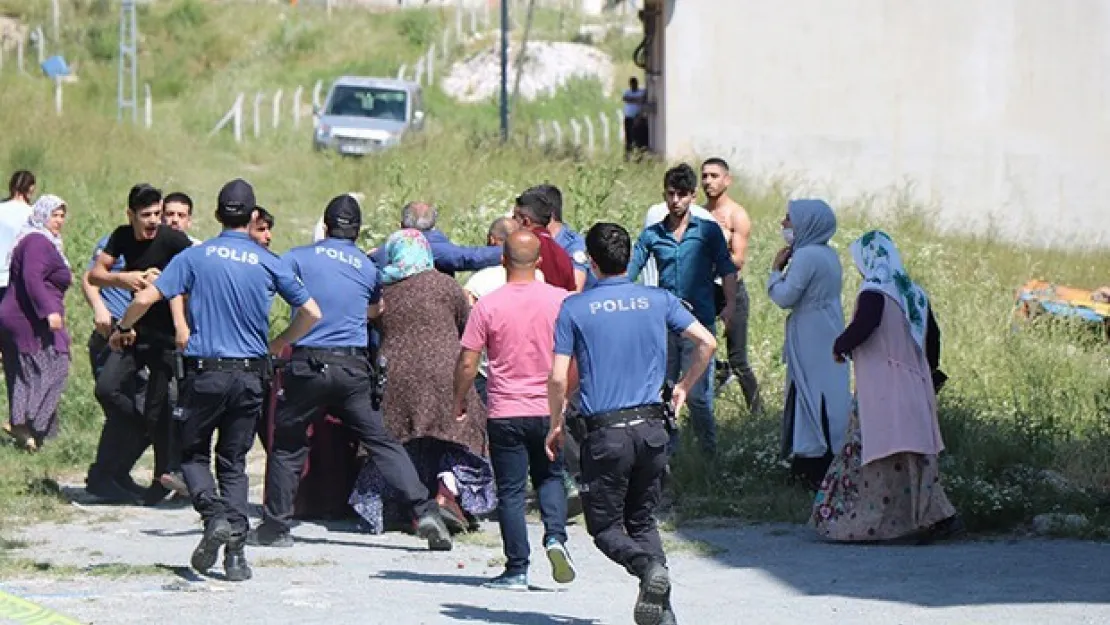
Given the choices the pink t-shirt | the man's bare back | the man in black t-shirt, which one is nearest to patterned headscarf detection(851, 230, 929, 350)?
the pink t-shirt

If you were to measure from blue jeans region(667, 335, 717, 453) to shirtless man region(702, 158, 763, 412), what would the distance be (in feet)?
2.92

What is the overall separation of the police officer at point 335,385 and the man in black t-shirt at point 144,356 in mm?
1320

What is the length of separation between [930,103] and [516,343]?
18040 millimetres

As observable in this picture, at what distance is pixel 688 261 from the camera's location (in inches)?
495

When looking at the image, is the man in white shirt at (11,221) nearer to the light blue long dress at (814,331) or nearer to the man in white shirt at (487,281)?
the man in white shirt at (487,281)

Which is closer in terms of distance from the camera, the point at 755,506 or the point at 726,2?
the point at 755,506

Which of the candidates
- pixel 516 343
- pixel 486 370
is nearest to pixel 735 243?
pixel 486 370

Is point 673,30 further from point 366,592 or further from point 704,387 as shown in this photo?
point 366,592

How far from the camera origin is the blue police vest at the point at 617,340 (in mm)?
8492

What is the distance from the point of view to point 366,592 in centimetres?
958

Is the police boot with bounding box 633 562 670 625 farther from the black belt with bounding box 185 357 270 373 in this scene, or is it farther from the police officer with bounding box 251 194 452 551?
the police officer with bounding box 251 194 452 551

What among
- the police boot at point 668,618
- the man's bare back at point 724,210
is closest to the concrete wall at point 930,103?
the man's bare back at point 724,210

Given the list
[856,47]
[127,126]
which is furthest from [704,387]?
[127,126]

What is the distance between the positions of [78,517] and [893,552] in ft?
15.6
